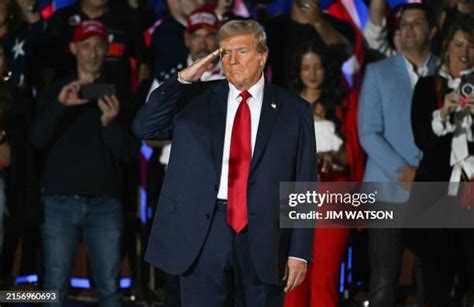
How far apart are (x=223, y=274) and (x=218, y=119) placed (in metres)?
0.60

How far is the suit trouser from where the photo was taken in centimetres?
446

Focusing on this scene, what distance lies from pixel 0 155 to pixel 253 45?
2.27m

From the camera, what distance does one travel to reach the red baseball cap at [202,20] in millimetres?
6402

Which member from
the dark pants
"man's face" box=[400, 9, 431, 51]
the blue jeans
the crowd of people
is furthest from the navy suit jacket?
"man's face" box=[400, 9, 431, 51]

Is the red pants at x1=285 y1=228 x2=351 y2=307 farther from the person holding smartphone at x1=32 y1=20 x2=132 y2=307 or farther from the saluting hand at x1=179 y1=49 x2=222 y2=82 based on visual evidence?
the saluting hand at x1=179 y1=49 x2=222 y2=82

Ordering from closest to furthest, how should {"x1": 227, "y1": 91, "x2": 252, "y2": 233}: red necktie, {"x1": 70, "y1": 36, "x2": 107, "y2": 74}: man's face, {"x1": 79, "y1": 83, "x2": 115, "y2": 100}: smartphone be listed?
{"x1": 227, "y1": 91, "x2": 252, "y2": 233}: red necktie → {"x1": 79, "y1": 83, "x2": 115, "y2": 100}: smartphone → {"x1": 70, "y1": 36, "x2": 107, "y2": 74}: man's face

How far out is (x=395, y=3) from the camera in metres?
6.91

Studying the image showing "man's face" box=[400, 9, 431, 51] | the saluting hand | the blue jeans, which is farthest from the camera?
"man's face" box=[400, 9, 431, 51]

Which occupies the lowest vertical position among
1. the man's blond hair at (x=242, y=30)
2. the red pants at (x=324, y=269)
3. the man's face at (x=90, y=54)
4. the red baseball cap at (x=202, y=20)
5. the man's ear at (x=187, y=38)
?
the red pants at (x=324, y=269)

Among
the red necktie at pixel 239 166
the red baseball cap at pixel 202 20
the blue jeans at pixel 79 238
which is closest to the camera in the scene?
the red necktie at pixel 239 166

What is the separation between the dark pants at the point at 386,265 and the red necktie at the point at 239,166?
75.5 inches

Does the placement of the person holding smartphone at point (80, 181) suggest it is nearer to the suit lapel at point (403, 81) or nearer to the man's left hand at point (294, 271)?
the suit lapel at point (403, 81)

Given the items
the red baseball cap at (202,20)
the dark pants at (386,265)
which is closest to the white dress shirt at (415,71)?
the dark pants at (386,265)

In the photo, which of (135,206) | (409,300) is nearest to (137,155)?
(135,206)
